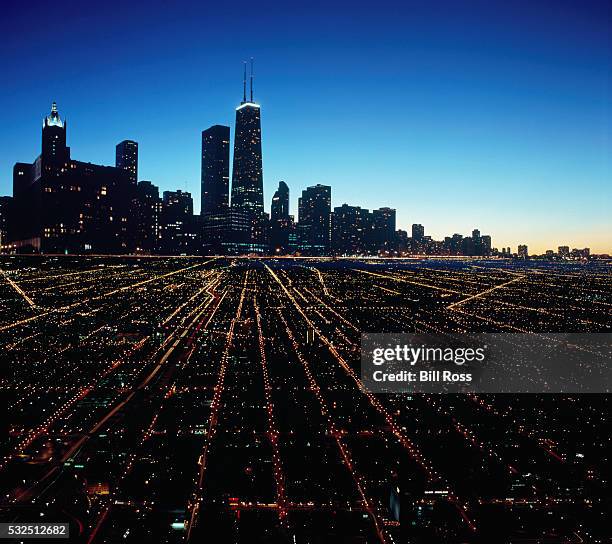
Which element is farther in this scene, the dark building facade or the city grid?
the dark building facade

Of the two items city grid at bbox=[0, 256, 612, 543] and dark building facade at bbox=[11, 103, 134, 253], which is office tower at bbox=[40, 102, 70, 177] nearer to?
dark building facade at bbox=[11, 103, 134, 253]

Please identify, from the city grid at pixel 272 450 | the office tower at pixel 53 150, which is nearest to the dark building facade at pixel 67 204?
the office tower at pixel 53 150

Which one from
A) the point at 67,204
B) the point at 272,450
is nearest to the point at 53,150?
the point at 67,204

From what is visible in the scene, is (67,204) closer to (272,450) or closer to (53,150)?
(53,150)

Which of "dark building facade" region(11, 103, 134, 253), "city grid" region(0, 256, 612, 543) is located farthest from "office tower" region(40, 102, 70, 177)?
"city grid" region(0, 256, 612, 543)

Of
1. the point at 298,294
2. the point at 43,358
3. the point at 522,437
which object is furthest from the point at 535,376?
the point at 298,294

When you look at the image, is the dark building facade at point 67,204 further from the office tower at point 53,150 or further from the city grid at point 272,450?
the city grid at point 272,450

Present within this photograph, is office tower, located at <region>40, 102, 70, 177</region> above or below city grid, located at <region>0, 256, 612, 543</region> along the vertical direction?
above

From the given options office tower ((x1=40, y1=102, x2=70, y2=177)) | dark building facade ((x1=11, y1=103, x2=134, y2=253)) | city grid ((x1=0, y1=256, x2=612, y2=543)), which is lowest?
city grid ((x1=0, y1=256, x2=612, y2=543))

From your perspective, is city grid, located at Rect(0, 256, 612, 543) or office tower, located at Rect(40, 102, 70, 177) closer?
city grid, located at Rect(0, 256, 612, 543)
